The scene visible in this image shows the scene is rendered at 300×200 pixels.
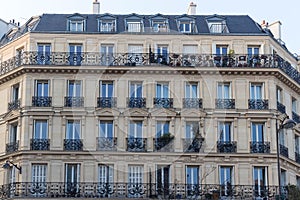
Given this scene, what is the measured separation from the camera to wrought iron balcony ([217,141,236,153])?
1175 inches

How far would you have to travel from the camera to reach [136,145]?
97.7ft

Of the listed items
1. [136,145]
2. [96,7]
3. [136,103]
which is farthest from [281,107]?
[96,7]

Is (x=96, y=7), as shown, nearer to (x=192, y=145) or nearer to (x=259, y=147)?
(x=192, y=145)

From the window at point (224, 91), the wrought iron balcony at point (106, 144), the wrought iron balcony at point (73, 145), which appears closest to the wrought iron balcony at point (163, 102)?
the window at point (224, 91)

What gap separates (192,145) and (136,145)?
7.85 feet

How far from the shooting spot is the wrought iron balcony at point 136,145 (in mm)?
29734

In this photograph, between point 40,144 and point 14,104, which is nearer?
point 40,144

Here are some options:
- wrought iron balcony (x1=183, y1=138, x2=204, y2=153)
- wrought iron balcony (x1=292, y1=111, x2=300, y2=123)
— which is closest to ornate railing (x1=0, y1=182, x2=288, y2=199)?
wrought iron balcony (x1=183, y1=138, x2=204, y2=153)

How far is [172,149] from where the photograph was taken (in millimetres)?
29734

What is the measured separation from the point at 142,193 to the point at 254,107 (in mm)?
6163

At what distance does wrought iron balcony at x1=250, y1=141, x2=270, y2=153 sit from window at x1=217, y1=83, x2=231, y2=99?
236 centimetres

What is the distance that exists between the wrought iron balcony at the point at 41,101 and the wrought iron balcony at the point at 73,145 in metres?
1.80

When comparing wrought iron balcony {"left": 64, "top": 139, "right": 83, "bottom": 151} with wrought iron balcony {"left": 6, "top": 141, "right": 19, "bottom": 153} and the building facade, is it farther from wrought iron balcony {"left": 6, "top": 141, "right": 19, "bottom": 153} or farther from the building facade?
wrought iron balcony {"left": 6, "top": 141, "right": 19, "bottom": 153}

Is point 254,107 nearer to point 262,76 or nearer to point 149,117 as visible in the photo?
point 262,76
